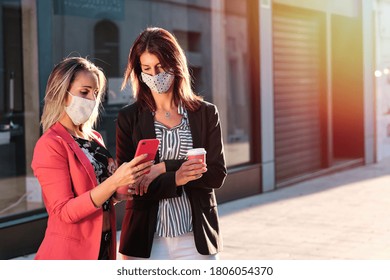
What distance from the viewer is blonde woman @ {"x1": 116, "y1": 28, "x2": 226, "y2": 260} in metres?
3.40

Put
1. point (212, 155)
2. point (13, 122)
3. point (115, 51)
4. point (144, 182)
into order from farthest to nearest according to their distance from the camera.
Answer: point (115, 51) → point (13, 122) → point (212, 155) → point (144, 182)

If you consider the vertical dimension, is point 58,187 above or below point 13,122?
below

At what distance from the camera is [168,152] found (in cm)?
347

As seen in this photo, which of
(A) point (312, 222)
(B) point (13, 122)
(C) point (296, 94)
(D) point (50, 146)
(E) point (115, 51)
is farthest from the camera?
(C) point (296, 94)

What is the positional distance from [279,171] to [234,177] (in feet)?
5.41

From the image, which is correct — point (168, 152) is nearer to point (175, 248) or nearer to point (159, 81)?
point (159, 81)

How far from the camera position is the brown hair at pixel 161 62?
133 inches

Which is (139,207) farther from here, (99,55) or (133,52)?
(99,55)

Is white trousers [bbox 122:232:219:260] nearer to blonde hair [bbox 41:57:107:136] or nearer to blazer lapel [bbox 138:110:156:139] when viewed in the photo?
blazer lapel [bbox 138:110:156:139]

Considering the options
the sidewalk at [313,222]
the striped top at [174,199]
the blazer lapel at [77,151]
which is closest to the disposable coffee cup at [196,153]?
the striped top at [174,199]

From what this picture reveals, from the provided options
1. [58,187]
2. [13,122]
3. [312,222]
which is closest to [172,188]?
[58,187]

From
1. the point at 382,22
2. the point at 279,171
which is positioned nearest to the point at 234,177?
the point at 279,171

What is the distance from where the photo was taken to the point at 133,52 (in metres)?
3.47

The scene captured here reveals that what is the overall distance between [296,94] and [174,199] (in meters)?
9.03
